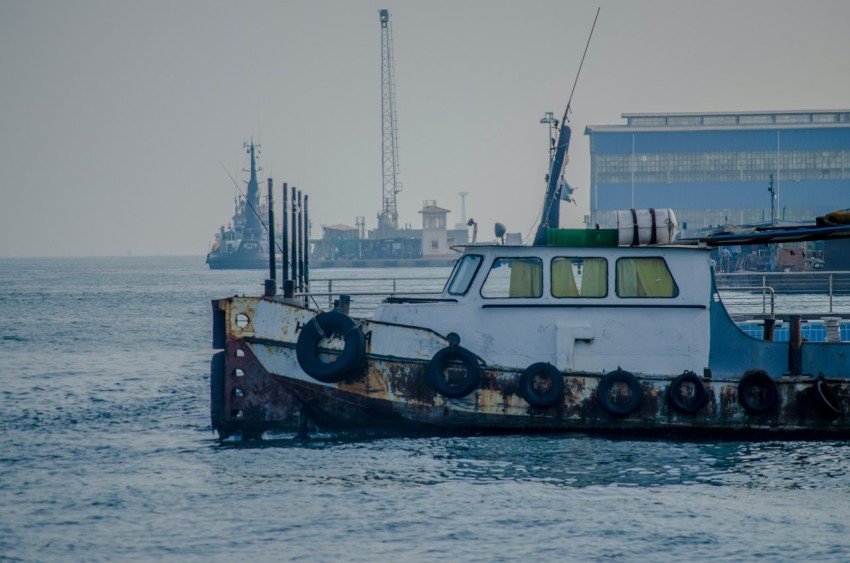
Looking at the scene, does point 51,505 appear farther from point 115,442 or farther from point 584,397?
point 584,397

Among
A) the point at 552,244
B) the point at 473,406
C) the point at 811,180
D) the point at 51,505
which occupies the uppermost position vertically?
the point at 811,180

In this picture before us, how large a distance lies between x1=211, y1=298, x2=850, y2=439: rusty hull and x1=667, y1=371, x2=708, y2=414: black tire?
3.2 inches

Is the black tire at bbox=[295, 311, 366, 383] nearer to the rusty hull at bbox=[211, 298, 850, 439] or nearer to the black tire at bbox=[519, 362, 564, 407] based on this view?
the rusty hull at bbox=[211, 298, 850, 439]

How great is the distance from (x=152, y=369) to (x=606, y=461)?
721 inches

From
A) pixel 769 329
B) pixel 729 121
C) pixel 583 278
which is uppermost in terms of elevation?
pixel 729 121

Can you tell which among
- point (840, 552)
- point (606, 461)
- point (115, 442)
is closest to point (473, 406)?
point (606, 461)

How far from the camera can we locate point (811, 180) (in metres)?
96.5

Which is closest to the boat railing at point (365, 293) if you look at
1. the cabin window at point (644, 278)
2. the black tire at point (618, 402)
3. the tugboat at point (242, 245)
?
the cabin window at point (644, 278)

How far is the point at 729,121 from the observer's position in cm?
9850

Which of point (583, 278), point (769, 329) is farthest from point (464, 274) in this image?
point (769, 329)

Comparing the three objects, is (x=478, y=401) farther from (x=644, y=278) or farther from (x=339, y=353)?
(x=644, y=278)

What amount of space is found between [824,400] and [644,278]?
302 centimetres

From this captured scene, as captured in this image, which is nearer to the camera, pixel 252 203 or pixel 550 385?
pixel 550 385

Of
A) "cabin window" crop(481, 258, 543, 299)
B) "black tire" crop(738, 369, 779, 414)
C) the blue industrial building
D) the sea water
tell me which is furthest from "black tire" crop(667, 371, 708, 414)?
the blue industrial building
